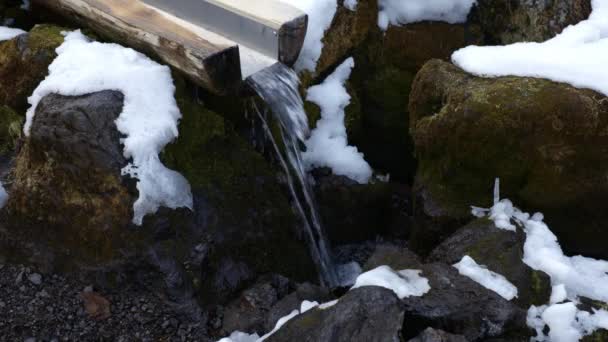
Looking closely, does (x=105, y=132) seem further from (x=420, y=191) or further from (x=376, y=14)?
(x=376, y=14)

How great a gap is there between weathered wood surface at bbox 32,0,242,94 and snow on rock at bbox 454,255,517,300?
227 cm

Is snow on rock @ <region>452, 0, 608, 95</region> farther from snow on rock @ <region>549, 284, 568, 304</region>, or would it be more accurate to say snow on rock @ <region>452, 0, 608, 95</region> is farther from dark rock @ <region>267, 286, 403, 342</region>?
dark rock @ <region>267, 286, 403, 342</region>

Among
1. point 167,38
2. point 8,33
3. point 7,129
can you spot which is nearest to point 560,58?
point 167,38

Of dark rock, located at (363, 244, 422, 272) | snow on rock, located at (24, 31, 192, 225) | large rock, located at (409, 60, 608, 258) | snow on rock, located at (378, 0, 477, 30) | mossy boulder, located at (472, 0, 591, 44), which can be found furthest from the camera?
snow on rock, located at (378, 0, 477, 30)

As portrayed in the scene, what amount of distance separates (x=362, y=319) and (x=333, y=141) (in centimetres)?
270

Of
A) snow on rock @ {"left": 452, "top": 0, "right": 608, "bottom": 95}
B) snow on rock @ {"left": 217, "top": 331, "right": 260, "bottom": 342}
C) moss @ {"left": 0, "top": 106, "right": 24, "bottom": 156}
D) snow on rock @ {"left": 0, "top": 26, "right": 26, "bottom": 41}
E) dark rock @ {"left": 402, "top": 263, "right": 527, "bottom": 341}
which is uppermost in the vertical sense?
snow on rock @ {"left": 452, "top": 0, "right": 608, "bottom": 95}

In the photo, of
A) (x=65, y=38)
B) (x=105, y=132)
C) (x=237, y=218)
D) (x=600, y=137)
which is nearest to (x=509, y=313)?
(x=600, y=137)

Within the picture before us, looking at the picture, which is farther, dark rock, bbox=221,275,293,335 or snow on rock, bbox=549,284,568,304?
dark rock, bbox=221,275,293,335

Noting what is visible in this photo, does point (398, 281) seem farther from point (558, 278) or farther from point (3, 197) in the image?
point (3, 197)

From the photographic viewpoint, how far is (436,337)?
9.32 feet

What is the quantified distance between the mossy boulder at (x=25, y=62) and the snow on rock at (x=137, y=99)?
15 centimetres

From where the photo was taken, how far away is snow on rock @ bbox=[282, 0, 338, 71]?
5.40 metres

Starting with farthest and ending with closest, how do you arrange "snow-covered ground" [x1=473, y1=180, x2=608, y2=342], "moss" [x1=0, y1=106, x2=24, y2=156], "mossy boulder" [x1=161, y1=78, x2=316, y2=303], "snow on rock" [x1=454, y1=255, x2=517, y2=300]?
"moss" [x1=0, y1=106, x2=24, y2=156] → "mossy boulder" [x1=161, y1=78, x2=316, y2=303] → "snow on rock" [x1=454, y1=255, x2=517, y2=300] → "snow-covered ground" [x1=473, y1=180, x2=608, y2=342]

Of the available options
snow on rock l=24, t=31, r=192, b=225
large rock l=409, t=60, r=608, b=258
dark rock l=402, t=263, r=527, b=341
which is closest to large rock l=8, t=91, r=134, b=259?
snow on rock l=24, t=31, r=192, b=225
